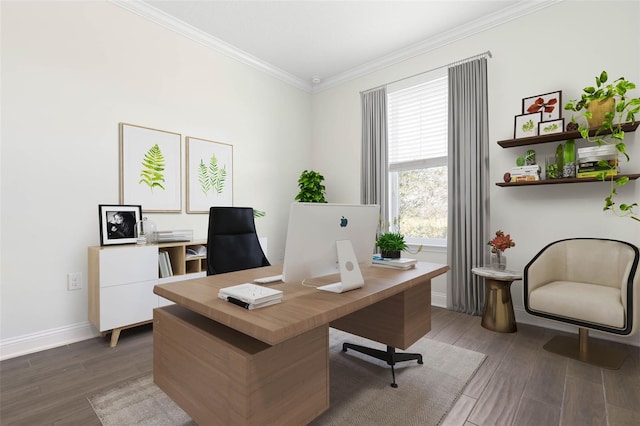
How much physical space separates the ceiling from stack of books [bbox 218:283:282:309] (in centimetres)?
279

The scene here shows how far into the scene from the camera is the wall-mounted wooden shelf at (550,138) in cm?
236

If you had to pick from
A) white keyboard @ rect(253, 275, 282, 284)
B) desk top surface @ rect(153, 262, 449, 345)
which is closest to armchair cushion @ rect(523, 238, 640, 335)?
desk top surface @ rect(153, 262, 449, 345)

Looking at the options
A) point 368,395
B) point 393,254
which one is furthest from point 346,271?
point 368,395

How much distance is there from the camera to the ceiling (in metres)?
2.91

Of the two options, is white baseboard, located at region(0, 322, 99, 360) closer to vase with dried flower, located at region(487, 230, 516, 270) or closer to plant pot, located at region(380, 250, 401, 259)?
plant pot, located at region(380, 250, 401, 259)

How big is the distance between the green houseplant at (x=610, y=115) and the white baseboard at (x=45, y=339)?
4.27 m

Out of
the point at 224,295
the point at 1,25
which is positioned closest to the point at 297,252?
the point at 224,295

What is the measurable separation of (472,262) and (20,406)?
3522 millimetres

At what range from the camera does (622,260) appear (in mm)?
2275

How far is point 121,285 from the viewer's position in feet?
8.00

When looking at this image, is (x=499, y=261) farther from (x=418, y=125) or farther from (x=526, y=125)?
(x=418, y=125)

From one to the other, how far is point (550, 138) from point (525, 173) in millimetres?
341

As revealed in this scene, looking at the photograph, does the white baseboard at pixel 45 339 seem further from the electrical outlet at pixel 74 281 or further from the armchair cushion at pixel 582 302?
the armchair cushion at pixel 582 302

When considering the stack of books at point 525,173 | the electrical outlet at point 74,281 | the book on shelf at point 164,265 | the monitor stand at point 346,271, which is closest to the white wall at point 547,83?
the stack of books at point 525,173
